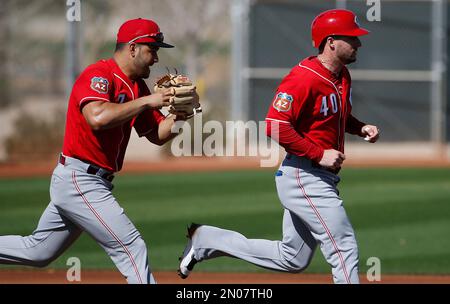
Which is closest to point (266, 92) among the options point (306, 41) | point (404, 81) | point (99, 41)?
point (306, 41)

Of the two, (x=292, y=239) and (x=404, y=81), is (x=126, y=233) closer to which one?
(x=292, y=239)

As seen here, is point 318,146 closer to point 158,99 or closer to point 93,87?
point 158,99

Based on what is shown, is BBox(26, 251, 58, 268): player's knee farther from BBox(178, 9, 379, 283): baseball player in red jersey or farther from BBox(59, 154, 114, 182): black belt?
BBox(178, 9, 379, 283): baseball player in red jersey

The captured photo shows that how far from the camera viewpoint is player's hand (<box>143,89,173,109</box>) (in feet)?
18.4

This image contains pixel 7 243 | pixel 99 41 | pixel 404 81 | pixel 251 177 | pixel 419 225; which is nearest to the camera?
pixel 7 243

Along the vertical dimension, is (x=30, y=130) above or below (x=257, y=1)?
below

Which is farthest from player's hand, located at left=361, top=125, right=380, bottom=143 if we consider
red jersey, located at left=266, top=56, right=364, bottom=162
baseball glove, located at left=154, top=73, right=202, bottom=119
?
baseball glove, located at left=154, top=73, right=202, bottom=119

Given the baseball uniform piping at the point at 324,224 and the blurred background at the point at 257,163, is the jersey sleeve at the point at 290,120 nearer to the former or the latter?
the baseball uniform piping at the point at 324,224

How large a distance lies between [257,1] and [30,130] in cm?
685

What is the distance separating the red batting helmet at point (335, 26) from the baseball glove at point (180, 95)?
971 millimetres

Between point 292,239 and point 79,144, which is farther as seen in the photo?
point 292,239

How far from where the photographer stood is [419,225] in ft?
39.4

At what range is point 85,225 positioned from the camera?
5.82 meters

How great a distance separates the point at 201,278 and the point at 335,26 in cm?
364
